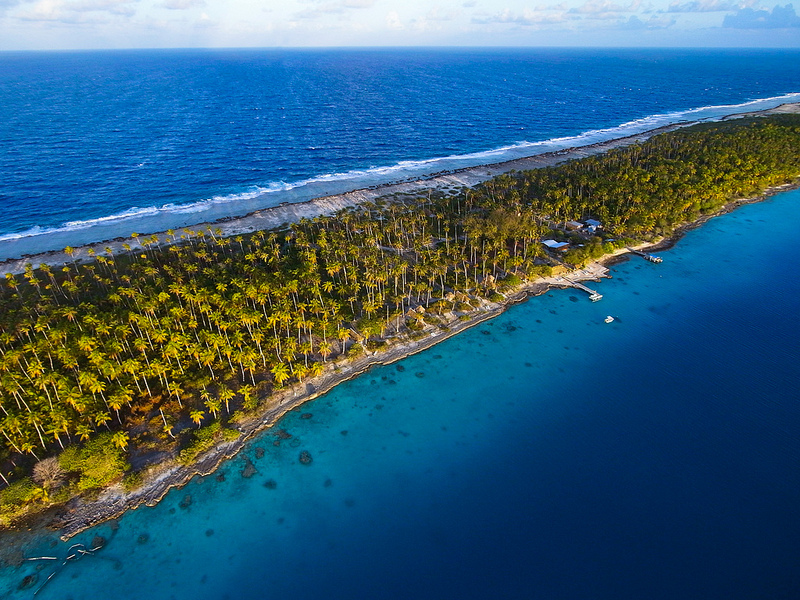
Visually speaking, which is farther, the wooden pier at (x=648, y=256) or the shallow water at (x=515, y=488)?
the wooden pier at (x=648, y=256)

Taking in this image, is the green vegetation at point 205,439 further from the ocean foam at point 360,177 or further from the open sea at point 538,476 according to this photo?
the ocean foam at point 360,177

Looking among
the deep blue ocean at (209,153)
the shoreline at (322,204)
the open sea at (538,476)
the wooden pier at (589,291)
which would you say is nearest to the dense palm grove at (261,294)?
the shoreline at (322,204)

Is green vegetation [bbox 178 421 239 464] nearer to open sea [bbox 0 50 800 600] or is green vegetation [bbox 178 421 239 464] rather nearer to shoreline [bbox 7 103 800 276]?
open sea [bbox 0 50 800 600]

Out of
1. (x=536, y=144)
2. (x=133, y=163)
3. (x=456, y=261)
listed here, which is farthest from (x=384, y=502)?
(x=536, y=144)

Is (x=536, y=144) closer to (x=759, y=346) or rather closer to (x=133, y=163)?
(x=759, y=346)

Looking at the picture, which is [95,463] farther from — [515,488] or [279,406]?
[515,488]

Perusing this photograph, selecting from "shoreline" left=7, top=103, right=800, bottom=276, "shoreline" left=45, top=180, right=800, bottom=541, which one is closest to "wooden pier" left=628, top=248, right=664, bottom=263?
"shoreline" left=45, top=180, right=800, bottom=541
